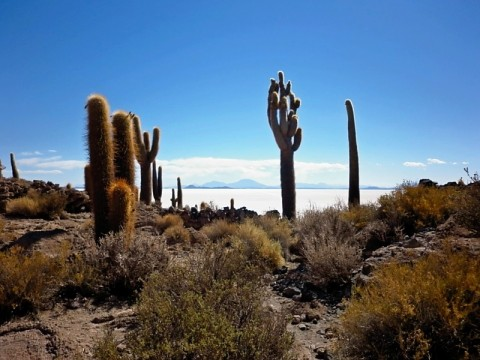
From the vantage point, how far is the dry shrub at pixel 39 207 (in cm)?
1505

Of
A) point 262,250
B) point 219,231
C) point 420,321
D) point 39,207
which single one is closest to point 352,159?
point 219,231

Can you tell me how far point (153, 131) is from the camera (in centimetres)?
2295

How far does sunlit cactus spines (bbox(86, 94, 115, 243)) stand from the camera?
1065cm

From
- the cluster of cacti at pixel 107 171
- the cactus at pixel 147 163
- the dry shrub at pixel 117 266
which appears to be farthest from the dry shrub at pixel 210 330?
the cactus at pixel 147 163

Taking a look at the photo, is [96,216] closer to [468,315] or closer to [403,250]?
[403,250]

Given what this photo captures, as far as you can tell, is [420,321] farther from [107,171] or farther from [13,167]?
[13,167]

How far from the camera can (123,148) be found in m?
12.6

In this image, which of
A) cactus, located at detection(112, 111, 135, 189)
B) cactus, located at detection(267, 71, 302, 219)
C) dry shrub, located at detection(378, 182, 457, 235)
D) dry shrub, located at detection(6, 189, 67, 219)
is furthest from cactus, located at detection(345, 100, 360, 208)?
dry shrub, located at detection(6, 189, 67, 219)

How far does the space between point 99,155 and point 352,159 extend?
13.3 meters

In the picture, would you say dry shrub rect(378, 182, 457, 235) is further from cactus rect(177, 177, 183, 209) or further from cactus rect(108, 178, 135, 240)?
cactus rect(177, 177, 183, 209)

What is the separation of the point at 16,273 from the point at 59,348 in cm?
178

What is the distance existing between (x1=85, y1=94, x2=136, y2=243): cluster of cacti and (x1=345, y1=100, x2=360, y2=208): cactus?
11.5 m

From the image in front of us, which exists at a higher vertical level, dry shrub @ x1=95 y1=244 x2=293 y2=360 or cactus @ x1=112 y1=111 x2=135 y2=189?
cactus @ x1=112 y1=111 x2=135 y2=189

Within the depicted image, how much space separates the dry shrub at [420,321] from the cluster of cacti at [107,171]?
23.1 ft
